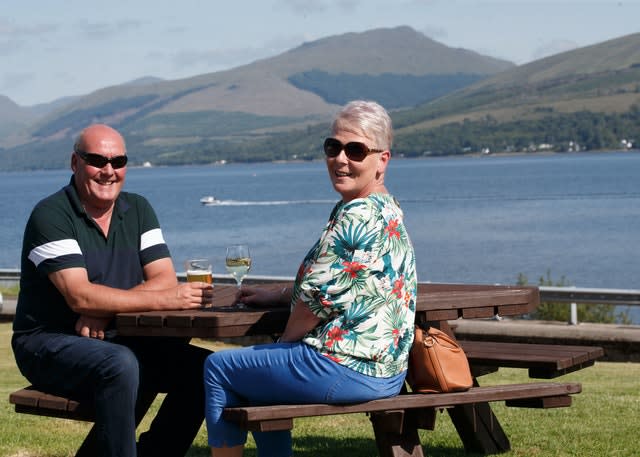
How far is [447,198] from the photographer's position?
9319cm

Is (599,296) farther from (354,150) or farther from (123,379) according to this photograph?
(123,379)

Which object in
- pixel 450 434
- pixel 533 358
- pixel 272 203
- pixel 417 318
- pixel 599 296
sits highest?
pixel 417 318

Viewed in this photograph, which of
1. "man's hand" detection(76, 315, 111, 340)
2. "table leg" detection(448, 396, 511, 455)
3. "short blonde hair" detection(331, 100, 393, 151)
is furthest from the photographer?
"table leg" detection(448, 396, 511, 455)

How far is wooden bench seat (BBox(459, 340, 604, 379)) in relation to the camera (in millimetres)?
5184

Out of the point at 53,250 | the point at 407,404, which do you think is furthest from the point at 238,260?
the point at 407,404

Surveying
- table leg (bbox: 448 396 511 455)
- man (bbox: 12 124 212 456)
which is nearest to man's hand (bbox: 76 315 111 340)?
man (bbox: 12 124 212 456)

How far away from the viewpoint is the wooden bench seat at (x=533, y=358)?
5184 millimetres

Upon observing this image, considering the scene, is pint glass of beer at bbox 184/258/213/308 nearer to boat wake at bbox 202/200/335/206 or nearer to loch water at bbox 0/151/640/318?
loch water at bbox 0/151/640/318

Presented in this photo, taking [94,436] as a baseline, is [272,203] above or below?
below

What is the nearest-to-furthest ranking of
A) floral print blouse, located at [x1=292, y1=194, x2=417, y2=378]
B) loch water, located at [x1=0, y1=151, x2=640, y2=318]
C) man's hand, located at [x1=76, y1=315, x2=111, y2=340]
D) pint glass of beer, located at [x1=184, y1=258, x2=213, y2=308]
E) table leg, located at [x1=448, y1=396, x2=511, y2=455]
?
floral print blouse, located at [x1=292, y1=194, x2=417, y2=378]
man's hand, located at [x1=76, y1=315, x2=111, y2=340]
pint glass of beer, located at [x1=184, y1=258, x2=213, y2=308]
table leg, located at [x1=448, y1=396, x2=511, y2=455]
loch water, located at [x1=0, y1=151, x2=640, y2=318]

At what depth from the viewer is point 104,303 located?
4.50 m

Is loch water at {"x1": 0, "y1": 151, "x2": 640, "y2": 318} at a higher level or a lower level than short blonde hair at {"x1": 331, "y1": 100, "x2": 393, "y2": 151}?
lower

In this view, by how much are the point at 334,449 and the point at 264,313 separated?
193 centimetres

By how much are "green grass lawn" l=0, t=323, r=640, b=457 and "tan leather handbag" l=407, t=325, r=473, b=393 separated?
142cm
